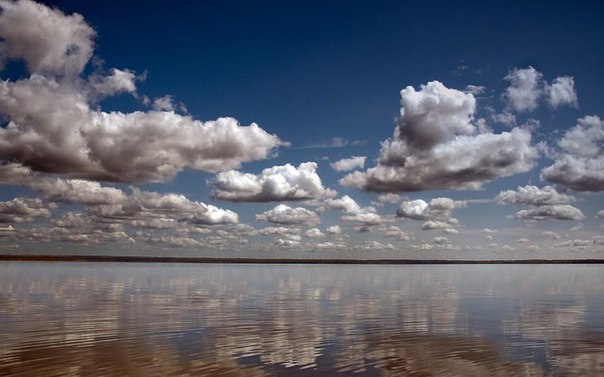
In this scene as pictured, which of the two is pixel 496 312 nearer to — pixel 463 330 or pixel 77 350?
pixel 463 330

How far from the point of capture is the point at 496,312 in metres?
33.6

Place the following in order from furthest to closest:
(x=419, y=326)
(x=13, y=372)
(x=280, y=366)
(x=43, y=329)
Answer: (x=419, y=326), (x=43, y=329), (x=280, y=366), (x=13, y=372)

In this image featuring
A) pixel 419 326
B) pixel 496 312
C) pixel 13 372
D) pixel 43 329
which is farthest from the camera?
pixel 496 312

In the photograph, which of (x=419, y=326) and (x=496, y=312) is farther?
(x=496, y=312)

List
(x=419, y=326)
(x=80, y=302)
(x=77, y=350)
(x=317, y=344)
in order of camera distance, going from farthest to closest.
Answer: (x=80, y=302)
(x=419, y=326)
(x=317, y=344)
(x=77, y=350)

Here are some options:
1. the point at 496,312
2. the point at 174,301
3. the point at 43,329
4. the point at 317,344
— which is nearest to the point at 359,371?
the point at 317,344

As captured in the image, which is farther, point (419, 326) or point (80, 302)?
point (80, 302)

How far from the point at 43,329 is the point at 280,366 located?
13.8 meters

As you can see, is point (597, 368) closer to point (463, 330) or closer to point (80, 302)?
point (463, 330)

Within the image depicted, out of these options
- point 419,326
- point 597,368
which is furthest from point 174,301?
point 597,368

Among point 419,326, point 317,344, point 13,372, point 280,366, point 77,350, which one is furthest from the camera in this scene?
point 419,326

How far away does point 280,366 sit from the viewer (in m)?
16.6

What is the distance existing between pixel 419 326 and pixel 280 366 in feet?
39.3

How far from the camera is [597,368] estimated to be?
1680 cm
